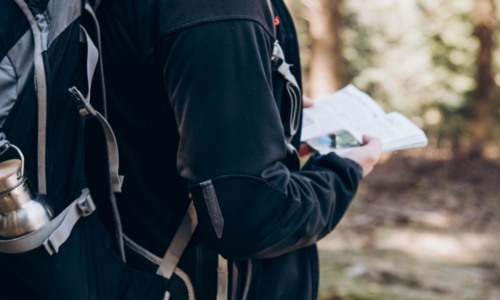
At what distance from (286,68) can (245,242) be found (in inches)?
18.3

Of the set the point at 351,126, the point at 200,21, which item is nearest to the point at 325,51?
the point at 351,126

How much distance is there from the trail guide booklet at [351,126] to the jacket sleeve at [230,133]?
1.73ft

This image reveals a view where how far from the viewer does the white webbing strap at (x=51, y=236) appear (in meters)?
0.89

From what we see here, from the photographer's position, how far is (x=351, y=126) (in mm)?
1539

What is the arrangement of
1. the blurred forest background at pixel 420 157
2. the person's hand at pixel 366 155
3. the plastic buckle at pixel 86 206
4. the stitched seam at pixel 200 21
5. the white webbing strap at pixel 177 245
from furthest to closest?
the blurred forest background at pixel 420 157 < the person's hand at pixel 366 155 < the white webbing strap at pixel 177 245 < the plastic buckle at pixel 86 206 < the stitched seam at pixel 200 21

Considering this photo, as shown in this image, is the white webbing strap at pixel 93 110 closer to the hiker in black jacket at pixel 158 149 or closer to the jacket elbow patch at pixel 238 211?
the hiker in black jacket at pixel 158 149

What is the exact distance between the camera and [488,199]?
5.89 metres

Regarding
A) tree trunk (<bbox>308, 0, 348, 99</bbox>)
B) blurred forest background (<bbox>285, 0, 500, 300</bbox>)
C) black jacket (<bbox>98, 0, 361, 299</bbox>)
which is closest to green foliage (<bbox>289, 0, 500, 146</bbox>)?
blurred forest background (<bbox>285, 0, 500, 300</bbox>)

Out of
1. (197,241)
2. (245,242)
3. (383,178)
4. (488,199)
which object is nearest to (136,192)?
(197,241)

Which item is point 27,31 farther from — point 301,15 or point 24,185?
point 301,15

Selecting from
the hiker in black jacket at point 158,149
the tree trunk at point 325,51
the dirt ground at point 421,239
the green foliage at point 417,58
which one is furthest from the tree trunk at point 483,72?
the hiker in black jacket at point 158,149

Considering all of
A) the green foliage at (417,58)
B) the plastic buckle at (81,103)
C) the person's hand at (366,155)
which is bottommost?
the green foliage at (417,58)

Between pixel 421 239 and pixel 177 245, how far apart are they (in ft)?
12.8

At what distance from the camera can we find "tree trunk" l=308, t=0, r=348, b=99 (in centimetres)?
852
